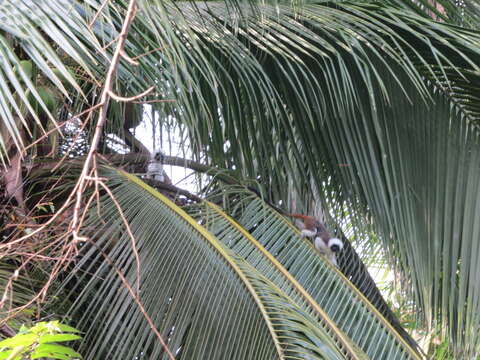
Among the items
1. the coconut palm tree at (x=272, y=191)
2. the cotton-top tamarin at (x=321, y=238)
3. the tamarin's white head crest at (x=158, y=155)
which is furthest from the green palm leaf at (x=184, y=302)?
the cotton-top tamarin at (x=321, y=238)

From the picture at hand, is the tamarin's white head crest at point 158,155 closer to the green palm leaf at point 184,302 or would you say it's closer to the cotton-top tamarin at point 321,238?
the green palm leaf at point 184,302

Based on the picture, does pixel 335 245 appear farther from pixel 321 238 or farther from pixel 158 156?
pixel 158 156

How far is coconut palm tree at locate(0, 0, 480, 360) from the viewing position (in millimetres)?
3527

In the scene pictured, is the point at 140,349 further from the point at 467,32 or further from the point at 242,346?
the point at 467,32

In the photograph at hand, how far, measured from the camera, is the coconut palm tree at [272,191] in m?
3.53

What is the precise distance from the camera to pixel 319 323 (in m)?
3.68

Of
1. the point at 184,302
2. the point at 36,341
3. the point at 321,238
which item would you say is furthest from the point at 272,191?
the point at 36,341

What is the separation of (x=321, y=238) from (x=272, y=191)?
0.43 m

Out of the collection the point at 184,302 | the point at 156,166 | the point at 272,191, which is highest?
the point at 272,191

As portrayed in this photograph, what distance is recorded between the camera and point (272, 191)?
4.88 meters

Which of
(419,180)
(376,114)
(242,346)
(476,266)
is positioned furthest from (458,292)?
(242,346)

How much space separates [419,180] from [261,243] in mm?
964

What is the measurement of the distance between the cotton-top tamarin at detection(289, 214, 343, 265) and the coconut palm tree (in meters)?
0.11

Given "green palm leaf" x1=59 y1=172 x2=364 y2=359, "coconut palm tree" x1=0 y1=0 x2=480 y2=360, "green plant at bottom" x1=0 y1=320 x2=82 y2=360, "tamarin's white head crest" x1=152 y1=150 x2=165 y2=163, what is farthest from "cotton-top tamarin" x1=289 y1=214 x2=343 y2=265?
"green plant at bottom" x1=0 y1=320 x2=82 y2=360
